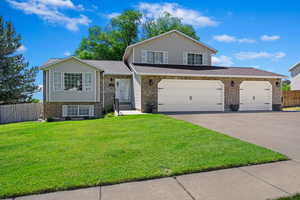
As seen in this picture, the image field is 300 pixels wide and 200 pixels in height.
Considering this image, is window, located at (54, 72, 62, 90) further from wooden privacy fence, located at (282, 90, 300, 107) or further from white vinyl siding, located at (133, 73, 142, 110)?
wooden privacy fence, located at (282, 90, 300, 107)

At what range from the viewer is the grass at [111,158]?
10.3ft

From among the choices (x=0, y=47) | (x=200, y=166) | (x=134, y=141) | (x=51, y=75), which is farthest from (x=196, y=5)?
(x=0, y=47)

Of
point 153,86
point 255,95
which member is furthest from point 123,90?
point 255,95

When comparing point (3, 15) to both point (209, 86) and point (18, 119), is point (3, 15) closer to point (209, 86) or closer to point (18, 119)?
point (18, 119)

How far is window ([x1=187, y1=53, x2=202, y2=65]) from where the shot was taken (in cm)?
1688

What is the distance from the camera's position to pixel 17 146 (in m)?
5.34

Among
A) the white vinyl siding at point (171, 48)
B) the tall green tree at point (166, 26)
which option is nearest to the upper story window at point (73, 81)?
the white vinyl siding at point (171, 48)

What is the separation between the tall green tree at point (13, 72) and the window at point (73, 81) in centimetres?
1084

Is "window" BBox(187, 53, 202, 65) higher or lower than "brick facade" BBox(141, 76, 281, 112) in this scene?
higher

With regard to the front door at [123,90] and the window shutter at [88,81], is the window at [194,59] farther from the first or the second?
the window shutter at [88,81]

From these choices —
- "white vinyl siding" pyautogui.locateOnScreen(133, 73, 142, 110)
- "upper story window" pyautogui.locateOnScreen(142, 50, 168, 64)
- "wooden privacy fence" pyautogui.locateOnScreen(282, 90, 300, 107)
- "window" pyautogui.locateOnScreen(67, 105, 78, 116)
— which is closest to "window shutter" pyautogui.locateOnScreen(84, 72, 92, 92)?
"window" pyautogui.locateOnScreen(67, 105, 78, 116)

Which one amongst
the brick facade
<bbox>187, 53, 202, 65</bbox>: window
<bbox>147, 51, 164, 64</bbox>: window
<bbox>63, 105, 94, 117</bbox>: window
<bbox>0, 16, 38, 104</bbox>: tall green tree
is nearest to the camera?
the brick facade

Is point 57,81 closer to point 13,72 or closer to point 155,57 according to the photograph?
point 155,57

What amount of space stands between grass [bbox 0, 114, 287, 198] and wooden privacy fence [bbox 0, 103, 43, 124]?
1127cm
